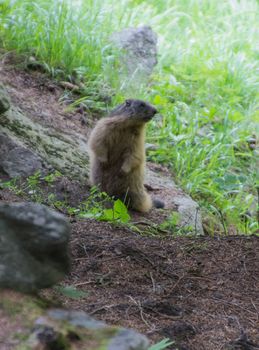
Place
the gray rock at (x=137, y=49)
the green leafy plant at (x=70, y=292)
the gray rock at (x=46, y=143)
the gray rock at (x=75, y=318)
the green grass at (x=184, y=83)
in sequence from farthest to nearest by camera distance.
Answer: the gray rock at (x=137, y=49) < the green grass at (x=184, y=83) < the gray rock at (x=46, y=143) < the green leafy plant at (x=70, y=292) < the gray rock at (x=75, y=318)

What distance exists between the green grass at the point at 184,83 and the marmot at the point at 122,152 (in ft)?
2.74

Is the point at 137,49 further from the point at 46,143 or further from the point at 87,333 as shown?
the point at 87,333

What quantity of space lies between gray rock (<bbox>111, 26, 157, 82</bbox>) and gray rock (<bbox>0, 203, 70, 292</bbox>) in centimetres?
651

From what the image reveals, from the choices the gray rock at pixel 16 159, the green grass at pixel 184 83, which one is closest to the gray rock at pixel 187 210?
the green grass at pixel 184 83

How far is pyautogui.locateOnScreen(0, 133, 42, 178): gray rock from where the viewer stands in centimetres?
566

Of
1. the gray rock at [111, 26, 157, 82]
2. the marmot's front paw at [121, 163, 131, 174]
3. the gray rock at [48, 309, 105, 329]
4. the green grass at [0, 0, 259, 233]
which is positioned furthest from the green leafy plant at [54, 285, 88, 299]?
the gray rock at [111, 26, 157, 82]

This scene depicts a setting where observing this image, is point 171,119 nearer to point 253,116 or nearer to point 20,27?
point 253,116

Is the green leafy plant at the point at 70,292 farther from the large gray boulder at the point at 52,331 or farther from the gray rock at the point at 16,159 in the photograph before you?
the gray rock at the point at 16,159

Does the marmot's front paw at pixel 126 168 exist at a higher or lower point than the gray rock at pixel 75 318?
lower

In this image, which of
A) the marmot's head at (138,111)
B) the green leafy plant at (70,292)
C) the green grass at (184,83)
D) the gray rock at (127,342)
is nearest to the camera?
the gray rock at (127,342)

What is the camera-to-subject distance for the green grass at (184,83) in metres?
7.61

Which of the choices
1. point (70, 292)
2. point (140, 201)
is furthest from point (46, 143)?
point (70, 292)

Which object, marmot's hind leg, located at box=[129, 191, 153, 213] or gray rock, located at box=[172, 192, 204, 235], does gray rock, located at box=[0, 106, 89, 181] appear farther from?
gray rock, located at box=[172, 192, 204, 235]

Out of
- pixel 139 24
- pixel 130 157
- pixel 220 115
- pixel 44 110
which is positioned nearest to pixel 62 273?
pixel 130 157
